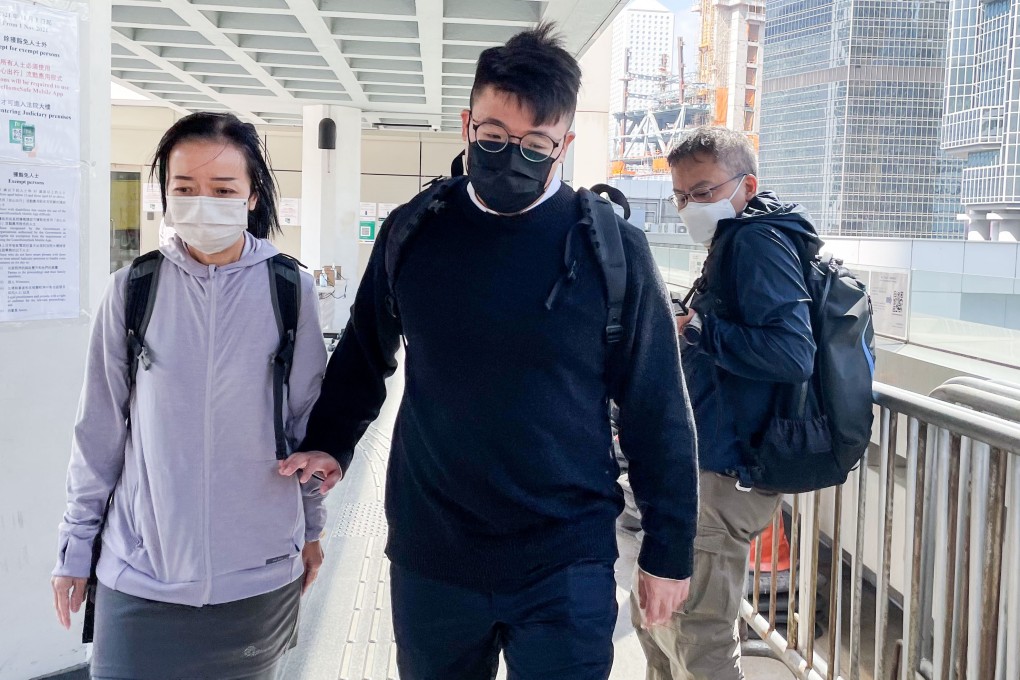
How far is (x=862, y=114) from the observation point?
122 metres

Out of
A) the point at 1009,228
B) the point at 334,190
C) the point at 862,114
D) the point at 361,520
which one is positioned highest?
the point at 862,114

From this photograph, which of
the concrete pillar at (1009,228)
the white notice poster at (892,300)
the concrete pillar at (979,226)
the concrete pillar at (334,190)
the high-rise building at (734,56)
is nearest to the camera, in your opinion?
the white notice poster at (892,300)

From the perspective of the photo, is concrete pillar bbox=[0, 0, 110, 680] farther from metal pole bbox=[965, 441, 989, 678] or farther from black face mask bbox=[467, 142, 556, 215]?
metal pole bbox=[965, 441, 989, 678]

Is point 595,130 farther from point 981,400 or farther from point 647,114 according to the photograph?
point 647,114

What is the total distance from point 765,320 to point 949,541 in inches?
30.0

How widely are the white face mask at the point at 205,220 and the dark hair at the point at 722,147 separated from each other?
138cm

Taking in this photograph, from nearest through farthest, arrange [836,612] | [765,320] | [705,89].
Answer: [765,320] < [836,612] < [705,89]

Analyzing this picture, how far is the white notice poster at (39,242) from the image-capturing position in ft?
9.52

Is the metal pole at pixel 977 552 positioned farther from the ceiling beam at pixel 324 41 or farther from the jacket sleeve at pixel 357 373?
the ceiling beam at pixel 324 41

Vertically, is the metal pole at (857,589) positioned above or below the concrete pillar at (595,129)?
below

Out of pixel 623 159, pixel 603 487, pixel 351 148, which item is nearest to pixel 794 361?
pixel 603 487

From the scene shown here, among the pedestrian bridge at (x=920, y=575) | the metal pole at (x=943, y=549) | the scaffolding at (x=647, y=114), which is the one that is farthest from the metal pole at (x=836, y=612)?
the scaffolding at (x=647, y=114)

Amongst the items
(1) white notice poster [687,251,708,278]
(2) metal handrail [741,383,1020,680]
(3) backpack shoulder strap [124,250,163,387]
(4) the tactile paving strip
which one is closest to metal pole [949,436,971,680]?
(2) metal handrail [741,383,1020,680]

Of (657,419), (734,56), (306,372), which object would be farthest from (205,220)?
(734,56)
